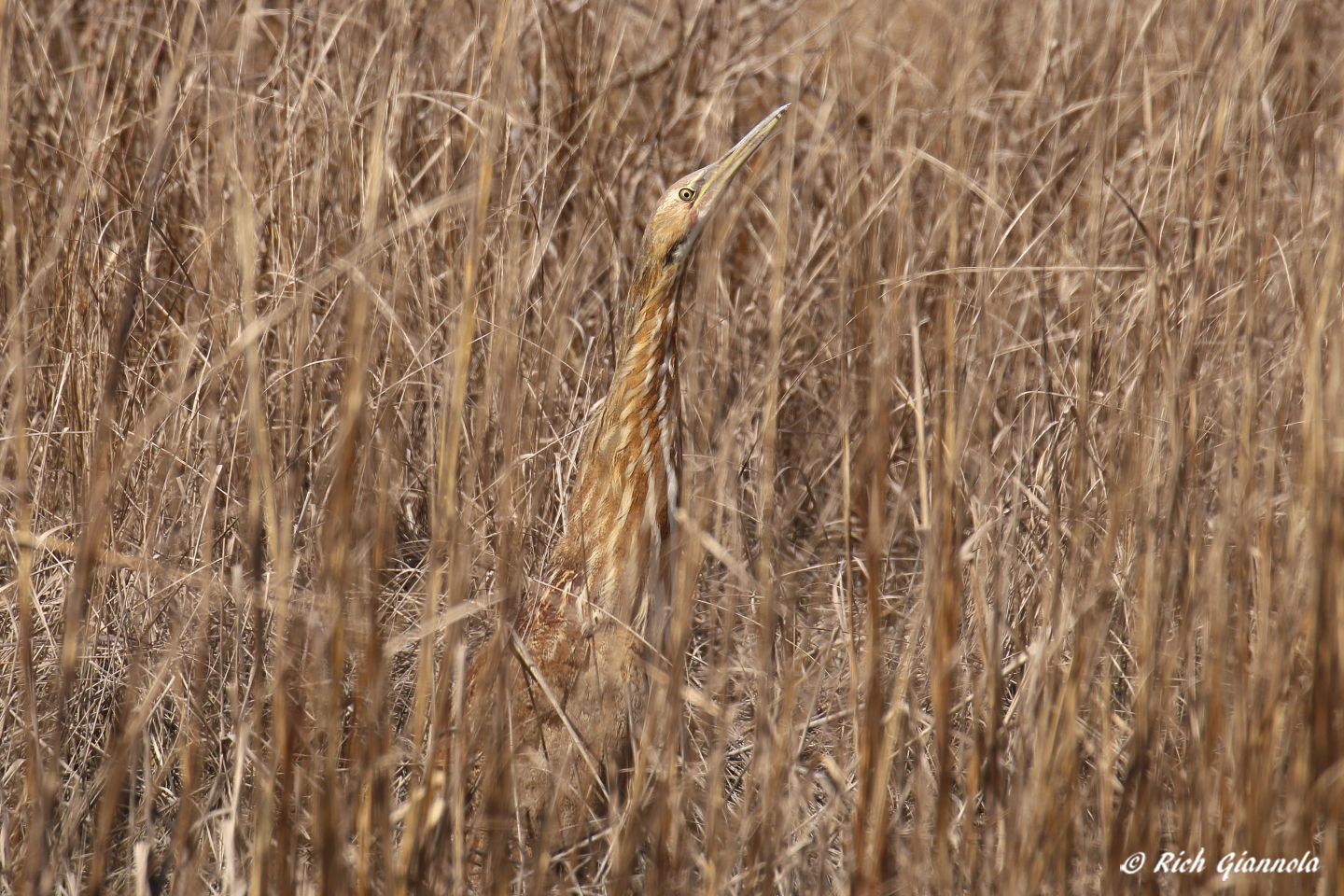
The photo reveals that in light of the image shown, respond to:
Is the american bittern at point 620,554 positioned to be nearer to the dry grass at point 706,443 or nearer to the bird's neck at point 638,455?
the bird's neck at point 638,455

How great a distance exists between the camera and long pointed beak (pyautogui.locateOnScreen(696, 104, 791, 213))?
7.47 ft

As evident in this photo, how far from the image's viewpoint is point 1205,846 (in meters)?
1.57

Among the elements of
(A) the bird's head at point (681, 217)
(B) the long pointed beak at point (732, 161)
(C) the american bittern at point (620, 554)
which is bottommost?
(C) the american bittern at point (620, 554)

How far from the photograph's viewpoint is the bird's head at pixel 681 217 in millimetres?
2316

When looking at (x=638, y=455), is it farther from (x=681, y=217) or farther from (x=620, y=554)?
(x=681, y=217)

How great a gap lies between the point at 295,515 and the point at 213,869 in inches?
30.0

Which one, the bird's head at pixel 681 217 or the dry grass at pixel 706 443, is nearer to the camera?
the dry grass at pixel 706 443

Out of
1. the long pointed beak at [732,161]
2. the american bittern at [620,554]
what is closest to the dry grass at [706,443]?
the american bittern at [620,554]

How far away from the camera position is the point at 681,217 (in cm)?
232

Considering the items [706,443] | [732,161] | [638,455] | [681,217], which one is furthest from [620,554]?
[732,161]

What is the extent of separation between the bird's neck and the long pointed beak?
18 centimetres

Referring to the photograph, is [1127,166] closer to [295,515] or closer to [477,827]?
[295,515]

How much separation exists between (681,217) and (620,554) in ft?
2.17

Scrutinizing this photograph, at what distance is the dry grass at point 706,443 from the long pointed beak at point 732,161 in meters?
0.25
